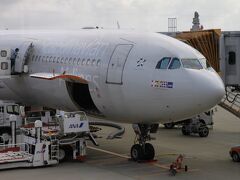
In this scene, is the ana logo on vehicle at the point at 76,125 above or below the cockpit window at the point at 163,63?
below

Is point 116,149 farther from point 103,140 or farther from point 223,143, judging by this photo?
point 223,143

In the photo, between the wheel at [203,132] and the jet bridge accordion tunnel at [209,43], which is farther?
the wheel at [203,132]

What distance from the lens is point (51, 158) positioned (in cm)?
1664

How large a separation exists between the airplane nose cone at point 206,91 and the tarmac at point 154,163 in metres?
2.41

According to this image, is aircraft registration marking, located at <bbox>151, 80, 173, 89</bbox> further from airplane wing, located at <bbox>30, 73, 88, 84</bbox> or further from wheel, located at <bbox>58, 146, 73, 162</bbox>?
wheel, located at <bbox>58, 146, 73, 162</bbox>

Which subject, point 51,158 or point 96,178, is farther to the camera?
point 51,158

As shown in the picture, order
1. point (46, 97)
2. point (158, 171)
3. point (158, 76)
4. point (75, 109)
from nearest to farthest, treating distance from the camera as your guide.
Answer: point (158, 76), point (158, 171), point (75, 109), point (46, 97)

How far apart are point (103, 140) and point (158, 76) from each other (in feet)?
28.4

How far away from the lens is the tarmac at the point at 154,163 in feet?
49.3

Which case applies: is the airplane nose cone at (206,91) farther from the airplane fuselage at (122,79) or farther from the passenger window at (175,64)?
the passenger window at (175,64)

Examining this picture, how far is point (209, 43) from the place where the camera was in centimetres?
1995

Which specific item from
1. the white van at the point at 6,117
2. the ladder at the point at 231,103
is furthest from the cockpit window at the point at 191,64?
the white van at the point at 6,117

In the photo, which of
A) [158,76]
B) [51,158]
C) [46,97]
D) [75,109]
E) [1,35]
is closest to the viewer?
[158,76]

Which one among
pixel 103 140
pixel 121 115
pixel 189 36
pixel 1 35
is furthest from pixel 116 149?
pixel 1 35
